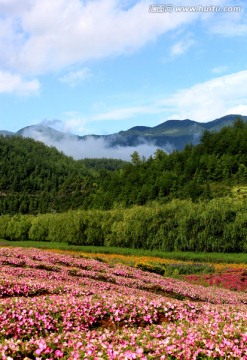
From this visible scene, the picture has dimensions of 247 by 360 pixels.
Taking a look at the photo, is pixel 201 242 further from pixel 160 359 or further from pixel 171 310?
pixel 160 359

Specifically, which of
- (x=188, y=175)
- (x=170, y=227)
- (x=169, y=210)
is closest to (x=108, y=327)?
(x=170, y=227)

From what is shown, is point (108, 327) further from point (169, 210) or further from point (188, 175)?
point (188, 175)

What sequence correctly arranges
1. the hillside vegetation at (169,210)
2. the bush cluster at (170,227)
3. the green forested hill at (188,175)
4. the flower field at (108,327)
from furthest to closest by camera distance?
the green forested hill at (188,175) → the hillside vegetation at (169,210) → the bush cluster at (170,227) → the flower field at (108,327)

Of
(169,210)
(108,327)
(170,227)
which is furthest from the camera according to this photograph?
(169,210)

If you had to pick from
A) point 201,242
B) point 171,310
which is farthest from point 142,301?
point 201,242

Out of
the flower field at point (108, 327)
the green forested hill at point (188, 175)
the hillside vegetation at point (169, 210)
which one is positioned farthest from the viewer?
the green forested hill at point (188, 175)

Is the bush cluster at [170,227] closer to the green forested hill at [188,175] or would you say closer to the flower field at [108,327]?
the green forested hill at [188,175]

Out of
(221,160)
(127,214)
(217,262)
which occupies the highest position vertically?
(221,160)

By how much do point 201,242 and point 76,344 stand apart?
68096mm

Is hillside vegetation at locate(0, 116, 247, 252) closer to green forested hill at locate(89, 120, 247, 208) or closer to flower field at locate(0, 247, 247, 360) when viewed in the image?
green forested hill at locate(89, 120, 247, 208)

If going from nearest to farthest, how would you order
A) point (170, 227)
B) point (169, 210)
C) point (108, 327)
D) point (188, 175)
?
point (108, 327) < point (170, 227) < point (169, 210) < point (188, 175)

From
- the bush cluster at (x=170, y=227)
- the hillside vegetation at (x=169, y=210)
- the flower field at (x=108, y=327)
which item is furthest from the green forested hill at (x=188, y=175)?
the flower field at (x=108, y=327)

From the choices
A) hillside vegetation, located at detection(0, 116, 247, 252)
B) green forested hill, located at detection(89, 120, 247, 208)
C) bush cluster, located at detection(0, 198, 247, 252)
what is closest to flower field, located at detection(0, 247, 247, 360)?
bush cluster, located at detection(0, 198, 247, 252)

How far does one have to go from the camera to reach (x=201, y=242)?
247 feet
